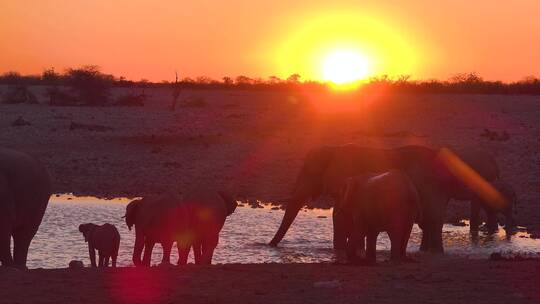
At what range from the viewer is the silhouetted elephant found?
11.7 metres

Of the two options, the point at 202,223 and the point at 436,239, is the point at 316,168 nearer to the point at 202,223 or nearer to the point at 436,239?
the point at 436,239

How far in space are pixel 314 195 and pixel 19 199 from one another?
615cm

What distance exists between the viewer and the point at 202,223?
38.7 feet

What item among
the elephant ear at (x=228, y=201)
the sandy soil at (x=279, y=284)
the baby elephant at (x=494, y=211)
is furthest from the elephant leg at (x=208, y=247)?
the baby elephant at (x=494, y=211)

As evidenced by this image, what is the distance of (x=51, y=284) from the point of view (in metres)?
7.89

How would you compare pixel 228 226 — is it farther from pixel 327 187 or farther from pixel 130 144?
pixel 130 144

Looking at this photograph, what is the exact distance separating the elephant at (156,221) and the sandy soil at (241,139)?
26.4ft

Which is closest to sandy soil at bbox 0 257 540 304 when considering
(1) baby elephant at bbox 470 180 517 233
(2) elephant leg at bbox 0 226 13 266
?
(2) elephant leg at bbox 0 226 13 266

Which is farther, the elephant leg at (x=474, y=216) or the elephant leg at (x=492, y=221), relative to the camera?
the elephant leg at (x=492, y=221)

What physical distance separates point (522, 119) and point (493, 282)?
30.9 m

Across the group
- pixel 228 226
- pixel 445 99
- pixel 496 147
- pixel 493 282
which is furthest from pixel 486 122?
pixel 493 282

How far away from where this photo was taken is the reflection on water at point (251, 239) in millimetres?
13055

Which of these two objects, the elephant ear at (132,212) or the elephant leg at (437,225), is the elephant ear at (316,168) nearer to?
the elephant leg at (437,225)

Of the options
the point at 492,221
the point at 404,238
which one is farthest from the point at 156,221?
the point at 492,221
